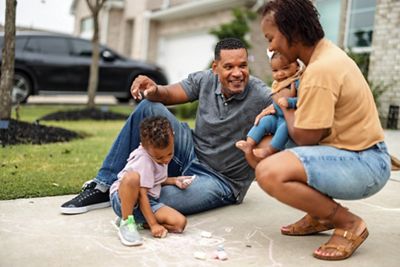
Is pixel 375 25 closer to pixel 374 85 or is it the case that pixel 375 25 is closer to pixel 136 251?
pixel 374 85

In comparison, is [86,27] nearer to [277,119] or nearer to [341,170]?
[277,119]

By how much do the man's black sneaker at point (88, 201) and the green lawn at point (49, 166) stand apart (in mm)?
453

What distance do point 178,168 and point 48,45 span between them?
27.7 feet

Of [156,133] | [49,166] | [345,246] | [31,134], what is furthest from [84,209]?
[31,134]

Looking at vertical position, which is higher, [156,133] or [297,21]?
[297,21]

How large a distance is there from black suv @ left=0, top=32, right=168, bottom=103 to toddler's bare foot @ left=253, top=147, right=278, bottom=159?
27.2 ft

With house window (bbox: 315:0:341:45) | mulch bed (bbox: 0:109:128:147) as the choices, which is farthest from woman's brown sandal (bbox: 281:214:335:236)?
house window (bbox: 315:0:341:45)

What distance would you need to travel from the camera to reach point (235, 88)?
3.22m

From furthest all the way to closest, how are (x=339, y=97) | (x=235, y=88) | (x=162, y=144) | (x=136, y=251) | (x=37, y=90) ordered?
(x=37, y=90) < (x=235, y=88) < (x=162, y=144) < (x=136, y=251) < (x=339, y=97)

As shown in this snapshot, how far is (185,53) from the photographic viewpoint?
1714 centimetres

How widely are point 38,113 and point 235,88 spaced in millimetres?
6995

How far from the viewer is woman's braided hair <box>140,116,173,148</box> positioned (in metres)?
2.88

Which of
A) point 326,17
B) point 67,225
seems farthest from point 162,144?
point 326,17

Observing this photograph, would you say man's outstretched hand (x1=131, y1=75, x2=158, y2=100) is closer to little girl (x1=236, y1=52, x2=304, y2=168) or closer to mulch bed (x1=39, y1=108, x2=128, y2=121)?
little girl (x1=236, y1=52, x2=304, y2=168)
